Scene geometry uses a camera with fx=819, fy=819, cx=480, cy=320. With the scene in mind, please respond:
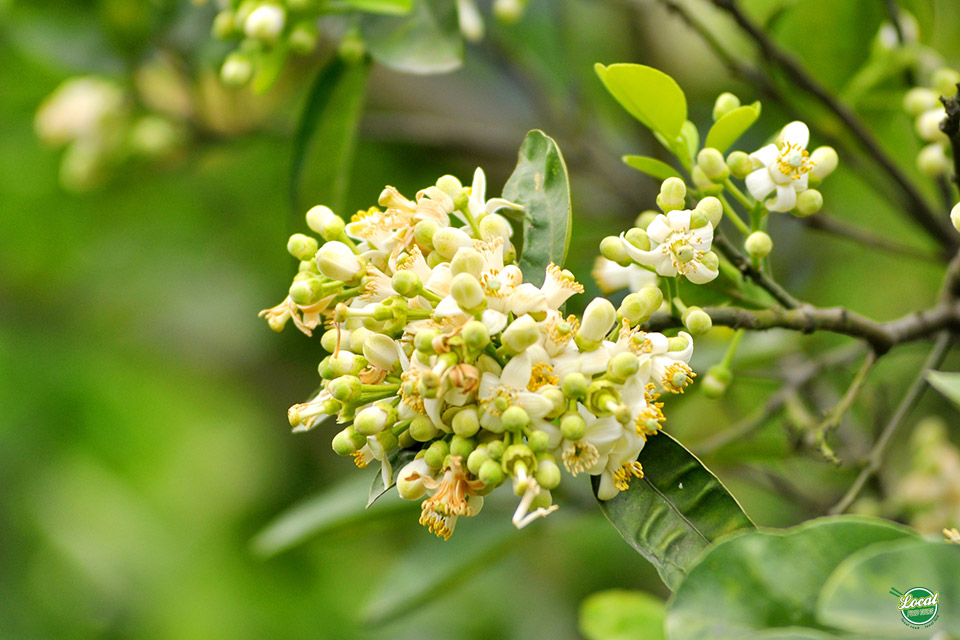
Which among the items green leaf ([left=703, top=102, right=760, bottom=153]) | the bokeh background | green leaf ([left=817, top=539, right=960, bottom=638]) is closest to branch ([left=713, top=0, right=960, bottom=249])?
the bokeh background

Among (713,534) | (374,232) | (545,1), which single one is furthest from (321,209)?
(545,1)

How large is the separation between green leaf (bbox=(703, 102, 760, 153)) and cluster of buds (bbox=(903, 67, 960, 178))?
0.32 m

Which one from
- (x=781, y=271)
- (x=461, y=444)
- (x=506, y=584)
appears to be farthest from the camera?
(x=506, y=584)

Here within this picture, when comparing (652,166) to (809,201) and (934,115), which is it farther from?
(934,115)

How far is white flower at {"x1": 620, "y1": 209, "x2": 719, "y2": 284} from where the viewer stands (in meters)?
Answer: 0.70

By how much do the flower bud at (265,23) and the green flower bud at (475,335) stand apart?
682mm

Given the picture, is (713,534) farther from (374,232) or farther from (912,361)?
(912,361)

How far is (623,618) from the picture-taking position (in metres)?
1.08

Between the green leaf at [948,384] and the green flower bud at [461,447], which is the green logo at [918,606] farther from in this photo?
the green flower bud at [461,447]

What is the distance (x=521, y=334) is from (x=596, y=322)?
69 mm

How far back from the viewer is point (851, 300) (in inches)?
85.4

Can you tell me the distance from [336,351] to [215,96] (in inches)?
69.3

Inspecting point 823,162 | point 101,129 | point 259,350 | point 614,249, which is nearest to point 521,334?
point 614,249

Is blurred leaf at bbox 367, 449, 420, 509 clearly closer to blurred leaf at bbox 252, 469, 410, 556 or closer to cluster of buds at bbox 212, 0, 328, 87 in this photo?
blurred leaf at bbox 252, 469, 410, 556
